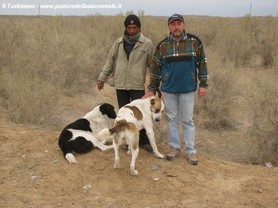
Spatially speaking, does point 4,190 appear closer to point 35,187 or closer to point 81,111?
point 35,187

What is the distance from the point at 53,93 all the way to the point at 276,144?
5.26 metres

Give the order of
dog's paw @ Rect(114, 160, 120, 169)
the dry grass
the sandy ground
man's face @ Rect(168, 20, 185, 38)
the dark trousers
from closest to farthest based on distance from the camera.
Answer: the sandy ground < man's face @ Rect(168, 20, 185, 38) < dog's paw @ Rect(114, 160, 120, 169) < the dark trousers < the dry grass

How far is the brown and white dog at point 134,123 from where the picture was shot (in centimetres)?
530

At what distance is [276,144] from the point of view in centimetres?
743

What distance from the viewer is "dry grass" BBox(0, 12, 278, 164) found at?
8.73 meters

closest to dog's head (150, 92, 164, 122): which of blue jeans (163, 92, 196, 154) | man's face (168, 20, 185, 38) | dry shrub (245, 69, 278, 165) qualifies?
blue jeans (163, 92, 196, 154)

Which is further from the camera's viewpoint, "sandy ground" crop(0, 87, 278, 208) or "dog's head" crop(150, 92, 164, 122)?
"dog's head" crop(150, 92, 164, 122)

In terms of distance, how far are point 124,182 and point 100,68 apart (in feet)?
27.0

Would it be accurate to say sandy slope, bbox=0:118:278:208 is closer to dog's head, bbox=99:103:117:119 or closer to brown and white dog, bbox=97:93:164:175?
brown and white dog, bbox=97:93:164:175

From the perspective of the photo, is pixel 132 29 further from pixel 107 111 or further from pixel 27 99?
pixel 27 99

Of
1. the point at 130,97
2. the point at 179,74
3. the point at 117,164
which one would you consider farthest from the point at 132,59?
the point at 117,164

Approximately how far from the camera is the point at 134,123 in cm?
543

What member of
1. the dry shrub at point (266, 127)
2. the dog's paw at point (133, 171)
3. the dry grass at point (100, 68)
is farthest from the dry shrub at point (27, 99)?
the dry shrub at point (266, 127)

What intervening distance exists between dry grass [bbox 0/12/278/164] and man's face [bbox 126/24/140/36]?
3.37m
